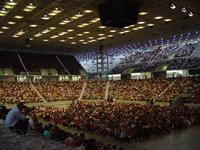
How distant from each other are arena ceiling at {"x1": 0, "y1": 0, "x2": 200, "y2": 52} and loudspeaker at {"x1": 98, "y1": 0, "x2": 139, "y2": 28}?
3.06 feet

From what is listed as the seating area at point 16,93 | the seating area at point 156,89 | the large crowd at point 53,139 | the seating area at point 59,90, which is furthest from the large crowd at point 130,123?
the seating area at point 59,90

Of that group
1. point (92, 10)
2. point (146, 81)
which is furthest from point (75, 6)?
point (146, 81)

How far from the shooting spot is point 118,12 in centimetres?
2044

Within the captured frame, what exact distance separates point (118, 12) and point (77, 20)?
895 centimetres

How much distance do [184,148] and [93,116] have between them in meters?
8.59

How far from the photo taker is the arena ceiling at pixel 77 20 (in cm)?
2319

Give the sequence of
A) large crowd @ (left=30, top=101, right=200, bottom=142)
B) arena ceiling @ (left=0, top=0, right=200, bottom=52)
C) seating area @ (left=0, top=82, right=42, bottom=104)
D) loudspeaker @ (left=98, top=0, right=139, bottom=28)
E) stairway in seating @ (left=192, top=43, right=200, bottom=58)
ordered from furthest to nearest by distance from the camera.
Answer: stairway in seating @ (left=192, top=43, right=200, bottom=58) → seating area @ (left=0, top=82, right=42, bottom=104) → arena ceiling @ (left=0, top=0, right=200, bottom=52) → loudspeaker @ (left=98, top=0, right=139, bottom=28) → large crowd @ (left=30, top=101, right=200, bottom=142)

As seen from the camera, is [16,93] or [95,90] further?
[95,90]

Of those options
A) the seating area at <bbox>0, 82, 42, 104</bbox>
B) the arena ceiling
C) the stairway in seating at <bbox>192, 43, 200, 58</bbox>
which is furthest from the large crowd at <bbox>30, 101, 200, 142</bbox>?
the stairway in seating at <bbox>192, 43, 200, 58</bbox>

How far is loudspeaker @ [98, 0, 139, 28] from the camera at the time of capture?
2053cm

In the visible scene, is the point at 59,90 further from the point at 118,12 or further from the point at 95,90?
the point at 118,12

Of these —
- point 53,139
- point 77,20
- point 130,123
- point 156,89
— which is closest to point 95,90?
point 156,89

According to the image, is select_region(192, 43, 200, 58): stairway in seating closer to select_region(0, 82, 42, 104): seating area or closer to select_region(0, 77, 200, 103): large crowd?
select_region(0, 77, 200, 103): large crowd

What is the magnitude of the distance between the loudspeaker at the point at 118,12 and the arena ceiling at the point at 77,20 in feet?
3.06
